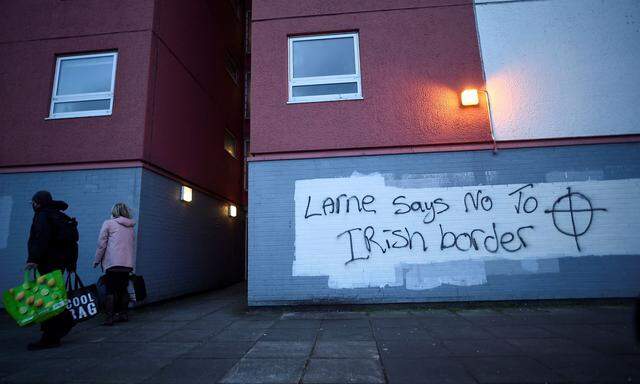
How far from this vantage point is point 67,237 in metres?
4.18

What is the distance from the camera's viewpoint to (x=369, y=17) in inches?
255

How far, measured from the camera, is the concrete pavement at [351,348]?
285cm

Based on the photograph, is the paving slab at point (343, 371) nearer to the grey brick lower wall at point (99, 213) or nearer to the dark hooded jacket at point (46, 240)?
the dark hooded jacket at point (46, 240)

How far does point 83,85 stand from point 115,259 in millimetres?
4054

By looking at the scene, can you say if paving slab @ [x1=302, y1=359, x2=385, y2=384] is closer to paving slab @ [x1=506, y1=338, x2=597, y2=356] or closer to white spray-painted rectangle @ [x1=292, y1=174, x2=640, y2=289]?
paving slab @ [x1=506, y1=338, x2=597, y2=356]

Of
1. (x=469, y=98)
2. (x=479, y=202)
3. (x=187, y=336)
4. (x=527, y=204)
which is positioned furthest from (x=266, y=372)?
(x=469, y=98)

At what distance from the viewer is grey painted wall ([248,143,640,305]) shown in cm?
550

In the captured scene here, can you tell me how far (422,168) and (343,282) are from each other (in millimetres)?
2423

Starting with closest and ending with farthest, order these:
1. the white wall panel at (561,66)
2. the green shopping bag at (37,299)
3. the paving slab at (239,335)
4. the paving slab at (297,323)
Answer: the green shopping bag at (37,299) → the paving slab at (239,335) → the paving slab at (297,323) → the white wall panel at (561,66)

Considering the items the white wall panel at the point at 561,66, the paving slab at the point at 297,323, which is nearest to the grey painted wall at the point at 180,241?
the paving slab at the point at 297,323

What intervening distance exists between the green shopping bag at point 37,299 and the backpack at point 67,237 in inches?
14.8

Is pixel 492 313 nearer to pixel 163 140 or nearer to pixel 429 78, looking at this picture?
pixel 429 78

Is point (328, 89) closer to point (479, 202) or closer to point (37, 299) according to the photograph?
point (479, 202)

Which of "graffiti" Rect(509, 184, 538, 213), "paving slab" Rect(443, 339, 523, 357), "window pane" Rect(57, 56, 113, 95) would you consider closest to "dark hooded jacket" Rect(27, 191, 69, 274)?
"window pane" Rect(57, 56, 113, 95)
